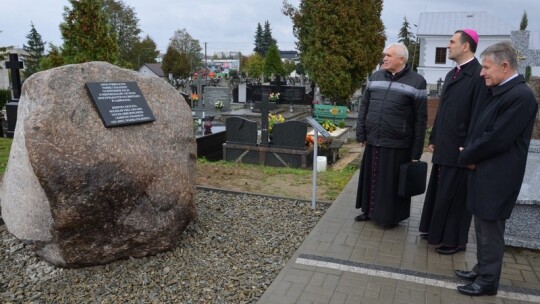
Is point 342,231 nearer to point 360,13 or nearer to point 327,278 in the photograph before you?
point 327,278

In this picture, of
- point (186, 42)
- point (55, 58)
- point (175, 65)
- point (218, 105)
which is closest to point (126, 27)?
point (175, 65)

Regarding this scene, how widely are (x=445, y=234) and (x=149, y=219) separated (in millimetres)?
2809

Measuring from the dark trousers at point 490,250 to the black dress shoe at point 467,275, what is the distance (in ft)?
0.75

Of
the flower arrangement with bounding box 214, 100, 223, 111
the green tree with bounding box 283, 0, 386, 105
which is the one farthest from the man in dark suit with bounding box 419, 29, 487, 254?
the green tree with bounding box 283, 0, 386, 105

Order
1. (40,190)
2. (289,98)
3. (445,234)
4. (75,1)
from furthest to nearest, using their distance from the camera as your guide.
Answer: (289,98)
(75,1)
(445,234)
(40,190)

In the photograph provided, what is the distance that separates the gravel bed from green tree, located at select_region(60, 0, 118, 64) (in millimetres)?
8842

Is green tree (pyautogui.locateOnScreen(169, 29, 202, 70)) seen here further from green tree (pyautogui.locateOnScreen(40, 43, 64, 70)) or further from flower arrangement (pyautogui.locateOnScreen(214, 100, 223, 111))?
green tree (pyautogui.locateOnScreen(40, 43, 64, 70))

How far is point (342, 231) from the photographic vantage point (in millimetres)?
4910

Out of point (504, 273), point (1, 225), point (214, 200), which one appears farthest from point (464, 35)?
point (1, 225)

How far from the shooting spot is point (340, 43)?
1833 centimetres

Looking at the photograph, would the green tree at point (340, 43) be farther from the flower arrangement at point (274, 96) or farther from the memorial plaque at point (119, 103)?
the memorial plaque at point (119, 103)

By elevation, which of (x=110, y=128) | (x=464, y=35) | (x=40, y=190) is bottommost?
(x=40, y=190)

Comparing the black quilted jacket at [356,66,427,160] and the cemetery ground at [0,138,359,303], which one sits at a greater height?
the black quilted jacket at [356,66,427,160]

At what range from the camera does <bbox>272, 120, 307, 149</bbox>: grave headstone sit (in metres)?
8.93
